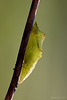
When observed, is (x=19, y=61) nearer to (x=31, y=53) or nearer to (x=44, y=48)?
(x=31, y=53)

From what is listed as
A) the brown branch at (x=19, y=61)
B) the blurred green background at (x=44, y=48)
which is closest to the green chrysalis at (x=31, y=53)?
the brown branch at (x=19, y=61)

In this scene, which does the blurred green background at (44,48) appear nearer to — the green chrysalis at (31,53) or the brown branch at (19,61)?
the green chrysalis at (31,53)

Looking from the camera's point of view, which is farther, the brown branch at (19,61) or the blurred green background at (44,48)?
the blurred green background at (44,48)

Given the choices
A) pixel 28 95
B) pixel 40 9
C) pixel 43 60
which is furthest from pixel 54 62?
pixel 40 9

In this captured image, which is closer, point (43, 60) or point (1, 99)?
point (1, 99)

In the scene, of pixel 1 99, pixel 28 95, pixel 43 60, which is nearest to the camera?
pixel 1 99

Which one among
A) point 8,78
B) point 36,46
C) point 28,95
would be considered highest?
point 36,46

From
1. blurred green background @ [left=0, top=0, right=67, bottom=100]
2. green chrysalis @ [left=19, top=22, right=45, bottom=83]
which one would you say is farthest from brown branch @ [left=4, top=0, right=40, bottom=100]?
blurred green background @ [left=0, top=0, right=67, bottom=100]

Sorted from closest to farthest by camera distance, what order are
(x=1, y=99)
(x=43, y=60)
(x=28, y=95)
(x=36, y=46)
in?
1. (x=36, y=46)
2. (x=1, y=99)
3. (x=28, y=95)
4. (x=43, y=60)

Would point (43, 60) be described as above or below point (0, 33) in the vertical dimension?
below

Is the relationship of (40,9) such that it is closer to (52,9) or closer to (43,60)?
(52,9)
